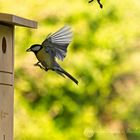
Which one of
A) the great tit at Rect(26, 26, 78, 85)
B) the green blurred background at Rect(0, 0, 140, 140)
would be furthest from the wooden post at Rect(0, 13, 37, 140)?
the green blurred background at Rect(0, 0, 140, 140)

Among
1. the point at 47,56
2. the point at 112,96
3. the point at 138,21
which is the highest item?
the point at 138,21

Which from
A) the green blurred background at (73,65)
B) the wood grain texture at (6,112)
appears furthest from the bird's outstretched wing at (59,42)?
the green blurred background at (73,65)

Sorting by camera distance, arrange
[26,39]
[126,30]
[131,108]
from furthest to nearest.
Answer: [131,108] < [126,30] < [26,39]

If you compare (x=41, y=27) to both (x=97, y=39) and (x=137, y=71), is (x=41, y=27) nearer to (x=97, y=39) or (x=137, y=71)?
(x=97, y=39)

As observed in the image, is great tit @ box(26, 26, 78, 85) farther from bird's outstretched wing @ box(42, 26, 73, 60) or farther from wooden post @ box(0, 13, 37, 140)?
wooden post @ box(0, 13, 37, 140)

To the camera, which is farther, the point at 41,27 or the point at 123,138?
the point at 123,138

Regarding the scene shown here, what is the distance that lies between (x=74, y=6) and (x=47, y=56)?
3.89 meters

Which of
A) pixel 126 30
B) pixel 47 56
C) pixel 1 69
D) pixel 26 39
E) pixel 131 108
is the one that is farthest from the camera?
pixel 131 108

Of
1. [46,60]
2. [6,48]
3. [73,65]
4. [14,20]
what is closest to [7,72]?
[6,48]

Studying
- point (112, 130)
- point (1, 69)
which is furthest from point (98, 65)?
point (1, 69)

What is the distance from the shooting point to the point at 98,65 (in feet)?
22.5

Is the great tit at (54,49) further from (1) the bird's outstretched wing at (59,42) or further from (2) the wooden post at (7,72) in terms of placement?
(2) the wooden post at (7,72)

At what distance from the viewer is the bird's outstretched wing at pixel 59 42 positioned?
115 inches

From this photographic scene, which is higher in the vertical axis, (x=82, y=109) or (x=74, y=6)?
(x=74, y=6)
